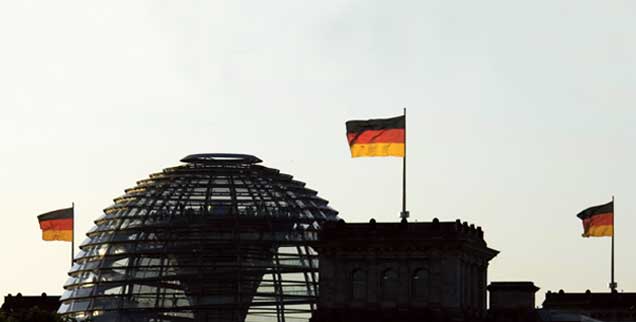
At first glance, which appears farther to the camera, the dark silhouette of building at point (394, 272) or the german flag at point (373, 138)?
the german flag at point (373, 138)

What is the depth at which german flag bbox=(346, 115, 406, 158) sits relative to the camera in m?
194

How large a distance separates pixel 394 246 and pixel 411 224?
5.20ft

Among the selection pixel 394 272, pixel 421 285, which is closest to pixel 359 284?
pixel 394 272

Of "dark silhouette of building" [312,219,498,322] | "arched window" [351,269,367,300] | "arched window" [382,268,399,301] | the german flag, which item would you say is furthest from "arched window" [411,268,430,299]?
the german flag

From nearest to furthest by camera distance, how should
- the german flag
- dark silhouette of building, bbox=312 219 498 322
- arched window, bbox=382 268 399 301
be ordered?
dark silhouette of building, bbox=312 219 498 322 < arched window, bbox=382 268 399 301 < the german flag

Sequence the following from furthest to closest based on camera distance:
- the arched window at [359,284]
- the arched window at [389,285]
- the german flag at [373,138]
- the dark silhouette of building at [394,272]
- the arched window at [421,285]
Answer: the german flag at [373,138], the arched window at [359,284], the arched window at [389,285], the arched window at [421,285], the dark silhouette of building at [394,272]

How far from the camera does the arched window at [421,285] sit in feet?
623

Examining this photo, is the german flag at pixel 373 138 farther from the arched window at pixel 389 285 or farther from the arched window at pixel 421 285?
the arched window at pixel 421 285

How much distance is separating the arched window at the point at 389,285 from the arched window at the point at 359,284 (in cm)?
110

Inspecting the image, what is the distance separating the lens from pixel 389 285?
190625 mm

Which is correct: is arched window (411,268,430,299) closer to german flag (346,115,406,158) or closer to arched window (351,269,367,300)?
arched window (351,269,367,300)

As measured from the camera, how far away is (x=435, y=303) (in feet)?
620

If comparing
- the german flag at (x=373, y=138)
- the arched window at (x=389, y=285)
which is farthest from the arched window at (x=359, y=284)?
the german flag at (x=373, y=138)

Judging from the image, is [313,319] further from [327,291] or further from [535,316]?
[535,316]
